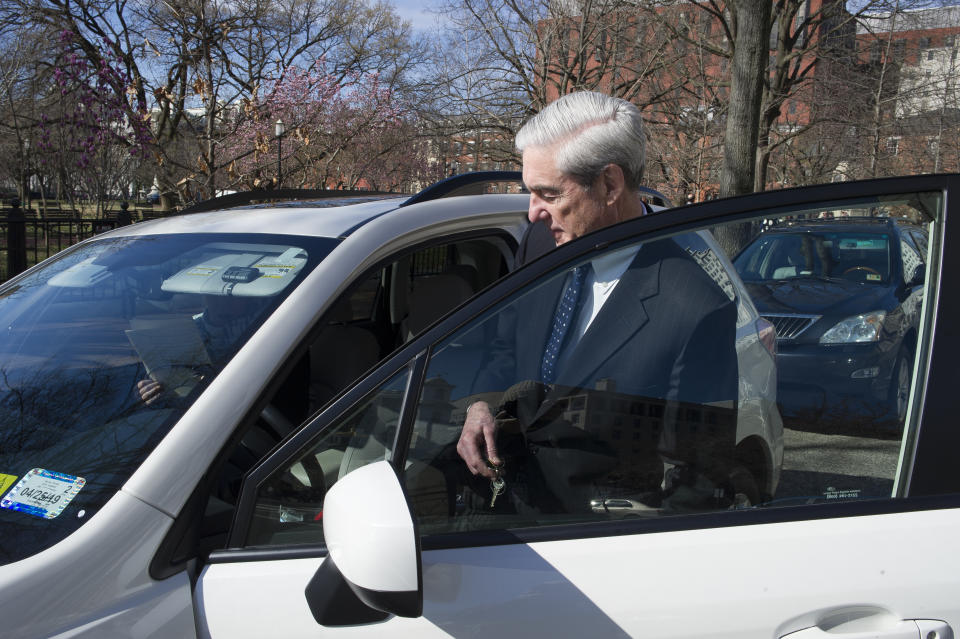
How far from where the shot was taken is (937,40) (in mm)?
16422

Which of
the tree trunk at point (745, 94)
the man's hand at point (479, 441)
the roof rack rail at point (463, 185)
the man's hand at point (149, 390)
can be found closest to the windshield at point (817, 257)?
the man's hand at point (479, 441)

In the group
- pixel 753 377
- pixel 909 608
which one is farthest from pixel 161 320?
pixel 909 608

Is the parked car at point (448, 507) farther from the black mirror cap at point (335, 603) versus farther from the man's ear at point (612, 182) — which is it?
the man's ear at point (612, 182)

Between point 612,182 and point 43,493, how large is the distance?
155 centimetres

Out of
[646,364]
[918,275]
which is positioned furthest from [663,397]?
[918,275]

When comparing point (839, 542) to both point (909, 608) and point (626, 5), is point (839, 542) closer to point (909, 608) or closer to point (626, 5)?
point (909, 608)

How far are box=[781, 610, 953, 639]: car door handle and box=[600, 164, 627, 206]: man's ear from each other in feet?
3.94

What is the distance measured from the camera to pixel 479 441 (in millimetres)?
1508

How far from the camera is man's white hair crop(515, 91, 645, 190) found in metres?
2.03

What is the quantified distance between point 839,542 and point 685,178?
50.6ft

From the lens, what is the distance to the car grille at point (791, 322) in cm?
163

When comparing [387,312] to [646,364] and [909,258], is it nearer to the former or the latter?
[646,364]

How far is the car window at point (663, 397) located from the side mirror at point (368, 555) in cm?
17

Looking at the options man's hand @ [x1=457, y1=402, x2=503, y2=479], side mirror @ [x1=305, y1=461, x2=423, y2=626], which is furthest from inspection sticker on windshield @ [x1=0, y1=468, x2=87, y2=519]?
man's hand @ [x1=457, y1=402, x2=503, y2=479]
